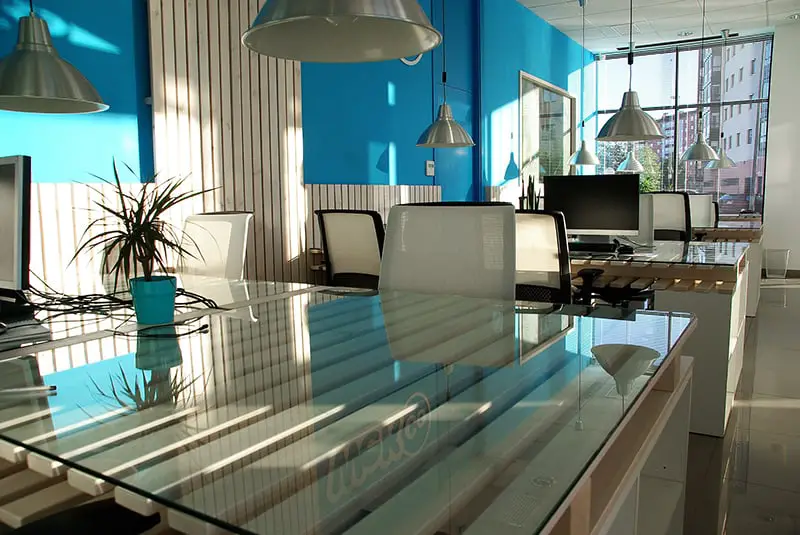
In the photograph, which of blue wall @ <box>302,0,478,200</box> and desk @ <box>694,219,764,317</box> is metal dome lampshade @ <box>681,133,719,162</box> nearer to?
desk @ <box>694,219,764,317</box>

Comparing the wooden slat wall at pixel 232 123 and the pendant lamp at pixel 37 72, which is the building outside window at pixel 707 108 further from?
the pendant lamp at pixel 37 72

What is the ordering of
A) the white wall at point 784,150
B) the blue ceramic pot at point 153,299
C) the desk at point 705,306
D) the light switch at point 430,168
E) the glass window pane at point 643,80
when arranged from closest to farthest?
the blue ceramic pot at point 153,299, the desk at point 705,306, the light switch at point 430,168, the white wall at point 784,150, the glass window pane at point 643,80

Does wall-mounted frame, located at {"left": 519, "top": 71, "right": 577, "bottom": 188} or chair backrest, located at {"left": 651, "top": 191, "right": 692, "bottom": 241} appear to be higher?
wall-mounted frame, located at {"left": 519, "top": 71, "right": 577, "bottom": 188}

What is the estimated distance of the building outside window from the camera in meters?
9.06

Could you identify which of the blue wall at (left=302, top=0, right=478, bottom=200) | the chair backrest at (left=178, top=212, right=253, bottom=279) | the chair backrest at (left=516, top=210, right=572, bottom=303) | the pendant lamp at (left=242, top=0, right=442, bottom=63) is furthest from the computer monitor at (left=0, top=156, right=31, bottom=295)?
the blue wall at (left=302, top=0, right=478, bottom=200)

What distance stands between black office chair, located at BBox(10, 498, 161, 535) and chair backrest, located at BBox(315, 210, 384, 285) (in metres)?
2.65

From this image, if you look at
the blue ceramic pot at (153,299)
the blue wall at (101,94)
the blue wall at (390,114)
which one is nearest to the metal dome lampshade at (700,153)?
the blue wall at (390,114)

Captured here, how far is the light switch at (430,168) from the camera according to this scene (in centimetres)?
608

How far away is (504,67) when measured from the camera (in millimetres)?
7133

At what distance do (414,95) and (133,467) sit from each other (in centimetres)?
551

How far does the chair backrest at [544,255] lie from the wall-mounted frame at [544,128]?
4670 mm

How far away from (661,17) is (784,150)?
8.22ft

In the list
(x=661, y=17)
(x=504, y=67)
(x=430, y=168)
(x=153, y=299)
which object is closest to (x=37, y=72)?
(x=153, y=299)

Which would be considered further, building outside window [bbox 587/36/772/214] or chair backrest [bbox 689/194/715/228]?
building outside window [bbox 587/36/772/214]
